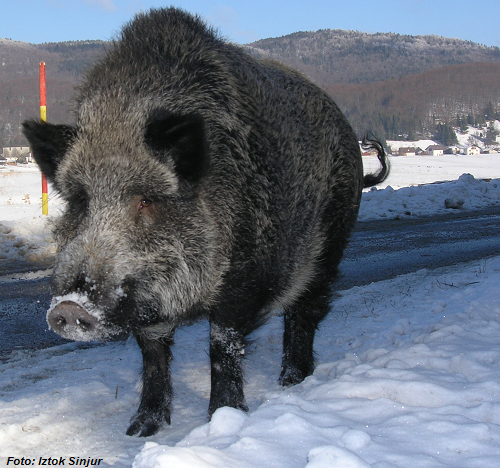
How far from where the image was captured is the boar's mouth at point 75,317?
254 cm

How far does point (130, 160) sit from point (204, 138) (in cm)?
41

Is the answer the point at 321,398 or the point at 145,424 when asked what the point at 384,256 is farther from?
the point at 145,424

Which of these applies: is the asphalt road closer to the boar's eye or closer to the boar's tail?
the boar's tail

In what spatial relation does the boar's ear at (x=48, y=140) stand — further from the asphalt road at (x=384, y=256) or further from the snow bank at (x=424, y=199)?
the snow bank at (x=424, y=199)

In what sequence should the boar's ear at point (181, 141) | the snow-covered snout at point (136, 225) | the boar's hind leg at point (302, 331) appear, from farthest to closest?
the boar's hind leg at point (302, 331)
the boar's ear at point (181, 141)
the snow-covered snout at point (136, 225)

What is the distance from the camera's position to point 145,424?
3.27 metres

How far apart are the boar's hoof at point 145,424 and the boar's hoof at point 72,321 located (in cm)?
92

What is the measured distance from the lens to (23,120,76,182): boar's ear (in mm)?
3193

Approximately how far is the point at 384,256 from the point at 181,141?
6.23 m

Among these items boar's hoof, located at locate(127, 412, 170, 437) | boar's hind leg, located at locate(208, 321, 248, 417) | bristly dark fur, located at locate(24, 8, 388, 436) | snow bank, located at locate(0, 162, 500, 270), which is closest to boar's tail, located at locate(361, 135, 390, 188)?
snow bank, located at locate(0, 162, 500, 270)

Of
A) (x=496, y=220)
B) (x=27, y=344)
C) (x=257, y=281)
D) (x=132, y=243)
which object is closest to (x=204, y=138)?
(x=132, y=243)

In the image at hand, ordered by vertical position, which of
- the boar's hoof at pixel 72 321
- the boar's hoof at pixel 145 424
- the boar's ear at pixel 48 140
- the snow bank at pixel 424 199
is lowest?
the boar's hoof at pixel 145 424

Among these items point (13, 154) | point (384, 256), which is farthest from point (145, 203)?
point (13, 154)

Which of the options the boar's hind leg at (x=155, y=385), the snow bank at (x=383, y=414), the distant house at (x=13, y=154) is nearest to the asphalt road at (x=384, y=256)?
the snow bank at (x=383, y=414)
